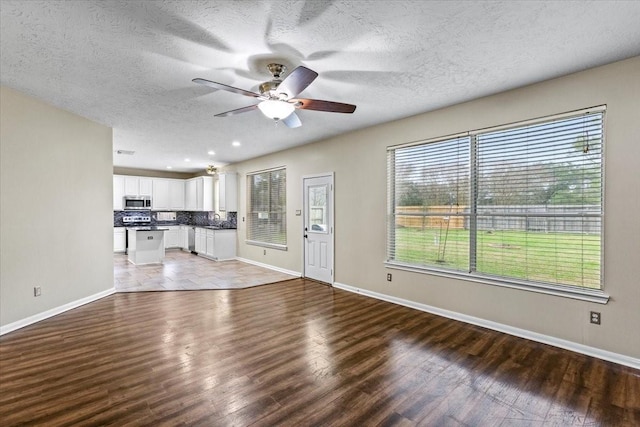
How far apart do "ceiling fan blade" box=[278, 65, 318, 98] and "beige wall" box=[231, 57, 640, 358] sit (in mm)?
1656

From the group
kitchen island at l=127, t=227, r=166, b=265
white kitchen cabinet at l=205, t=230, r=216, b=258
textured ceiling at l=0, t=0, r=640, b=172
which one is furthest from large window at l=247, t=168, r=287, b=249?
textured ceiling at l=0, t=0, r=640, b=172

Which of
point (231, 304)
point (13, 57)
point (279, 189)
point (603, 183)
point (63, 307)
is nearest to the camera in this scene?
point (13, 57)

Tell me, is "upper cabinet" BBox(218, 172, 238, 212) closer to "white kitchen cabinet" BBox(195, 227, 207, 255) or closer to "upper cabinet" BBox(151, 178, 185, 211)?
"white kitchen cabinet" BBox(195, 227, 207, 255)

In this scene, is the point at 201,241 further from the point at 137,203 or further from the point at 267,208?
the point at 267,208

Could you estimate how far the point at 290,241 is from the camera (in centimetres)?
650

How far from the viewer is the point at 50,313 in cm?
→ 382

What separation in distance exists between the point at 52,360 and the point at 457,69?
4648mm

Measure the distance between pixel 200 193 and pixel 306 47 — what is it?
25.6 feet

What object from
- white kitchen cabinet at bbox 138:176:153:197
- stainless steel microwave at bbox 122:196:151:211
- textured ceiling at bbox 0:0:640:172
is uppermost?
textured ceiling at bbox 0:0:640:172

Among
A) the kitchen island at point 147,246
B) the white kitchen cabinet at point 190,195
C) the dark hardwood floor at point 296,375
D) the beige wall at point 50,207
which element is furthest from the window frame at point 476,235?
the white kitchen cabinet at point 190,195

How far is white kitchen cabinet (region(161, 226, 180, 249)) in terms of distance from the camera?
998cm

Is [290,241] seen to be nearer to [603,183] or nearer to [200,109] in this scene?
[200,109]

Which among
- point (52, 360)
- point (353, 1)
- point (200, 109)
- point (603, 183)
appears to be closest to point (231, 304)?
point (52, 360)

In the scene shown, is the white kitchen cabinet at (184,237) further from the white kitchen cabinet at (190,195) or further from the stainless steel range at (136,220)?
the stainless steel range at (136,220)
